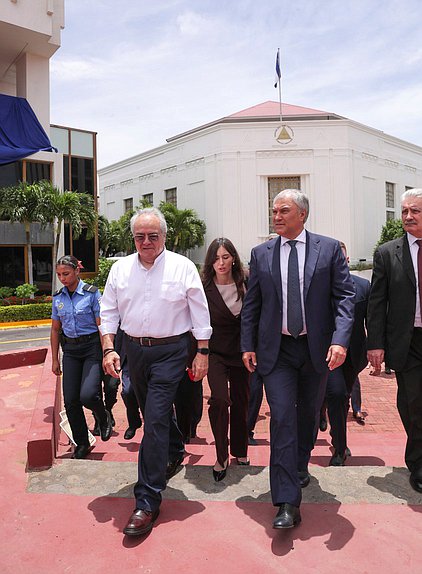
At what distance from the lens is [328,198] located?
33.5m

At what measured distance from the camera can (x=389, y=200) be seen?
39.2 meters

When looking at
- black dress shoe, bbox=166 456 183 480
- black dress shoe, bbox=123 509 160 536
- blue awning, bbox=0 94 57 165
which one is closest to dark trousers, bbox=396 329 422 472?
black dress shoe, bbox=166 456 183 480

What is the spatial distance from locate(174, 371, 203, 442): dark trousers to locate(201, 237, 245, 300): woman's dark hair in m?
1.03

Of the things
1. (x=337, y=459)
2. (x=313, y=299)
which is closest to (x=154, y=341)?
(x=313, y=299)

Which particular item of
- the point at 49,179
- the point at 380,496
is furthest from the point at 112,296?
the point at 49,179

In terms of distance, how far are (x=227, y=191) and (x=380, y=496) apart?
31.1 metres

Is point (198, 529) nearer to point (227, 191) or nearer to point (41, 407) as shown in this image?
point (41, 407)

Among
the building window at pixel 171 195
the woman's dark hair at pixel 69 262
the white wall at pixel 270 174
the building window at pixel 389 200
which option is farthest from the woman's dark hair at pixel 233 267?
the building window at pixel 389 200

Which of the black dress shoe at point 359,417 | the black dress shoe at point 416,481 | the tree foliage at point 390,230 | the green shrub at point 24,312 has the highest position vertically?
the tree foliage at point 390,230

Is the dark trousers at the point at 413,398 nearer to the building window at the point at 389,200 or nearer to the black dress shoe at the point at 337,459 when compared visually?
the black dress shoe at the point at 337,459

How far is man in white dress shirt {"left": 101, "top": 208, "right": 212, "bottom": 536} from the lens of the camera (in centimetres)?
280

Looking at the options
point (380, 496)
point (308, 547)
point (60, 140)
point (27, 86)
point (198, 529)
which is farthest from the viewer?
point (60, 140)

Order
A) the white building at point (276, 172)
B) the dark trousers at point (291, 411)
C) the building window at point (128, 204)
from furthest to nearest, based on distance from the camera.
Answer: the building window at point (128, 204) < the white building at point (276, 172) < the dark trousers at point (291, 411)

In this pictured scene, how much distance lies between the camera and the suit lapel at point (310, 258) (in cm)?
282
